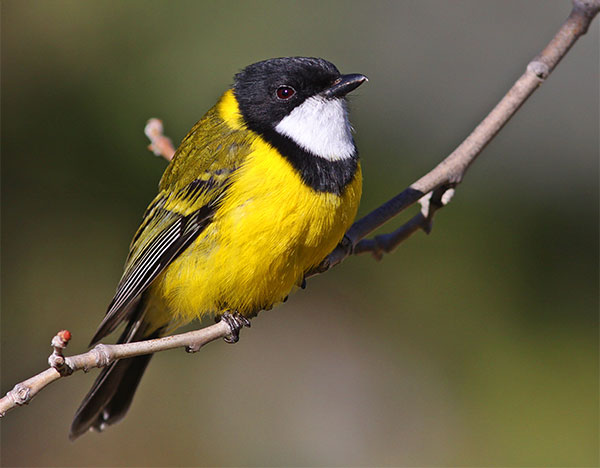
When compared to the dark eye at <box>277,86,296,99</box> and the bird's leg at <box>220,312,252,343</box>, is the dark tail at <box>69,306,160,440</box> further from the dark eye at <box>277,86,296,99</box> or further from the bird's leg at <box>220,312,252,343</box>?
the dark eye at <box>277,86,296,99</box>

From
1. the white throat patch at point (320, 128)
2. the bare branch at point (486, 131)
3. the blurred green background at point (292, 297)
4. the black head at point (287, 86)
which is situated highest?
the black head at point (287, 86)

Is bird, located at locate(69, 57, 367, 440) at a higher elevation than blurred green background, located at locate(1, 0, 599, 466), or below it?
higher

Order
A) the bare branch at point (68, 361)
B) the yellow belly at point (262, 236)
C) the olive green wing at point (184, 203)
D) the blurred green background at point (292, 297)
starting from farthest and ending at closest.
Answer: the blurred green background at point (292, 297), the olive green wing at point (184, 203), the yellow belly at point (262, 236), the bare branch at point (68, 361)

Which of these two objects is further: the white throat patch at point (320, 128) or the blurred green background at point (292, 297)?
the blurred green background at point (292, 297)

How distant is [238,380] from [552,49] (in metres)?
3.90

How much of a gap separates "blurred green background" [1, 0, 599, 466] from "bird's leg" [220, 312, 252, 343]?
2674 mm

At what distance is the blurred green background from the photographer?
18.6ft

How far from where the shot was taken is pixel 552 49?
10.7 ft

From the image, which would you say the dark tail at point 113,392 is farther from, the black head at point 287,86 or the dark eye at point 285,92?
the dark eye at point 285,92

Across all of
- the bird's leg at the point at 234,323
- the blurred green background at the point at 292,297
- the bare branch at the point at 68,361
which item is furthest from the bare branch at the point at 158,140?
the blurred green background at the point at 292,297

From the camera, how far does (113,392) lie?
3908 millimetres

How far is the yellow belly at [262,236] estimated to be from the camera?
310 centimetres

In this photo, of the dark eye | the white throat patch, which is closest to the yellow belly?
the white throat patch

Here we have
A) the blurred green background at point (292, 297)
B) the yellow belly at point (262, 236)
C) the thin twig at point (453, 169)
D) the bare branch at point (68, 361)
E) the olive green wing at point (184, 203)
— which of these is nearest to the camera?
the bare branch at point (68, 361)
